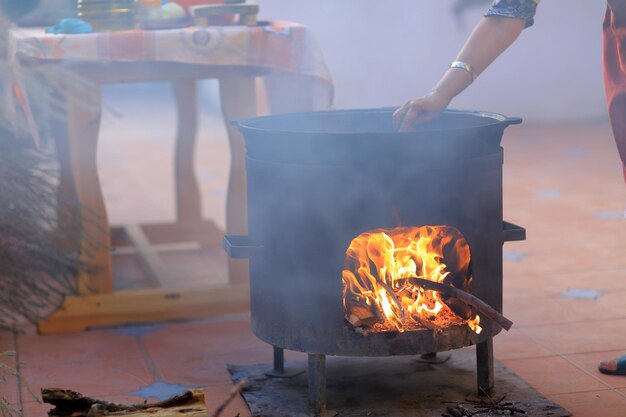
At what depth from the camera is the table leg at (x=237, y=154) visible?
3.24 m

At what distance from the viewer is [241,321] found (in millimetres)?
3225

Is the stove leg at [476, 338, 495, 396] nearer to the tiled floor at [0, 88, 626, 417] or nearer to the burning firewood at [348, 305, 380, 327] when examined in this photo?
the tiled floor at [0, 88, 626, 417]

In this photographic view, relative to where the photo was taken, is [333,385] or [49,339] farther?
[49,339]

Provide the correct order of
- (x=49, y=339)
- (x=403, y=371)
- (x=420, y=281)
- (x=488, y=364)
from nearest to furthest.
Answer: (x=420, y=281) < (x=488, y=364) < (x=403, y=371) < (x=49, y=339)

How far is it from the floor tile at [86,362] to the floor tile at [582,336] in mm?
1157

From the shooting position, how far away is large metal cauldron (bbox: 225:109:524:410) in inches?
84.5

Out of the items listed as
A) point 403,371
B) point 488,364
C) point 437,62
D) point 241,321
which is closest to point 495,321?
point 488,364

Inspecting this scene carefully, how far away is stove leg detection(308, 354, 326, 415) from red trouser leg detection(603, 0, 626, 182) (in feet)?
3.06

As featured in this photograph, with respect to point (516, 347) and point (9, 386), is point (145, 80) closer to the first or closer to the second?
point (9, 386)

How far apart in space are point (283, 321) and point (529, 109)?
20.0 feet

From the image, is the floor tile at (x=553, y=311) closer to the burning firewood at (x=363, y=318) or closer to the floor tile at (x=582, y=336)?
the floor tile at (x=582, y=336)

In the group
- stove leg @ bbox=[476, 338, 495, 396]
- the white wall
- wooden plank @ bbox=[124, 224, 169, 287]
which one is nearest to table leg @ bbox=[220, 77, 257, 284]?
wooden plank @ bbox=[124, 224, 169, 287]

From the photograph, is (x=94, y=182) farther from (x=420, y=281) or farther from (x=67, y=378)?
(x=420, y=281)

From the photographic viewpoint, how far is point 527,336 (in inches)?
116
